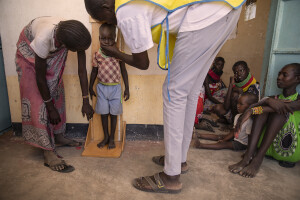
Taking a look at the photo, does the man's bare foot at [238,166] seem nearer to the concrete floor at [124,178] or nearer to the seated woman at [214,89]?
the concrete floor at [124,178]

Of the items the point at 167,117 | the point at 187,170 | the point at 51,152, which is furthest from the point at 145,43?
the point at 51,152

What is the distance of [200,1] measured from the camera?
119 centimetres

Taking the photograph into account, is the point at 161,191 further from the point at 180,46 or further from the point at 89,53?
the point at 89,53

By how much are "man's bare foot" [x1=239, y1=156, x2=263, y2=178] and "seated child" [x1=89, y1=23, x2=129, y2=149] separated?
1274mm

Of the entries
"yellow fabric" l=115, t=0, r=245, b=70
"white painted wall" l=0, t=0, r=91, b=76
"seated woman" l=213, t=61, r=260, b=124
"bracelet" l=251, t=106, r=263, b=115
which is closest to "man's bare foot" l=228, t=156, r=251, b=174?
"bracelet" l=251, t=106, r=263, b=115

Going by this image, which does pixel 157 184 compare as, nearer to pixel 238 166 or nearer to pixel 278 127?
pixel 238 166

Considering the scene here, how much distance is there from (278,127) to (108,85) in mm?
1647

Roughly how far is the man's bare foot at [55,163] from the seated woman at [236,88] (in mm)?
2257

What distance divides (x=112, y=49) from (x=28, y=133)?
3.88 ft

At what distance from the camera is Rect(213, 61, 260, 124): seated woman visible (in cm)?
273

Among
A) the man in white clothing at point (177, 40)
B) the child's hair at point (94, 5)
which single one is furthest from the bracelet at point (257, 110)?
the child's hair at point (94, 5)

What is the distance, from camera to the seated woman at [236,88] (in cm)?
273

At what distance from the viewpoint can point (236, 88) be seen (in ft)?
9.68

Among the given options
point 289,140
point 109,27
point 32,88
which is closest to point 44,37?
point 32,88
